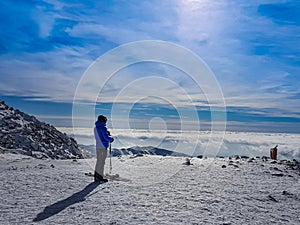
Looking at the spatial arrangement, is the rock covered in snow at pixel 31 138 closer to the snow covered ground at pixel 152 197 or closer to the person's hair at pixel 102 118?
the snow covered ground at pixel 152 197

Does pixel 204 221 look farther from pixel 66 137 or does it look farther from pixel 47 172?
pixel 66 137

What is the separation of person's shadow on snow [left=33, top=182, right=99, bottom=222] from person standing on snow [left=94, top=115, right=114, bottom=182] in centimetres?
96

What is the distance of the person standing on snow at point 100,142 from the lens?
36.4ft

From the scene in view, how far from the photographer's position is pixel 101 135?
36.6ft

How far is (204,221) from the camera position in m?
7.22

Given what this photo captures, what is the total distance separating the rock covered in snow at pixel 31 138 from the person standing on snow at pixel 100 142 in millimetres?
11718

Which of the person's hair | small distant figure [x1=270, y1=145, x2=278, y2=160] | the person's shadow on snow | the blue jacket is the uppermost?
the person's hair

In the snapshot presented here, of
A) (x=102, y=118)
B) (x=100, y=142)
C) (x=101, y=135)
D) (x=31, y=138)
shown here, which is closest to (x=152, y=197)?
(x=100, y=142)

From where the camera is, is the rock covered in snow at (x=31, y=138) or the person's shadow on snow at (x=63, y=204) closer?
the person's shadow on snow at (x=63, y=204)

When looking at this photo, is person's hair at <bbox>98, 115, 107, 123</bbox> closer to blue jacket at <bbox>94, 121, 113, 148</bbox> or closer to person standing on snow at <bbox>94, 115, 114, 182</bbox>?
person standing on snow at <bbox>94, 115, 114, 182</bbox>

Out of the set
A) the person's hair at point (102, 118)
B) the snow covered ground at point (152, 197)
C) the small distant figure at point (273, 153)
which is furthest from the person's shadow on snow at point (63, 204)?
the small distant figure at point (273, 153)

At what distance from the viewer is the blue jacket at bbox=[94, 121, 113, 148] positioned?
11.1 m

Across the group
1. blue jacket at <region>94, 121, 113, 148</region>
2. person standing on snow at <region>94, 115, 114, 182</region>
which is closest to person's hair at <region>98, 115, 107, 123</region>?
person standing on snow at <region>94, 115, 114, 182</region>

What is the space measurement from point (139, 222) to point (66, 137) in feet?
74.0
